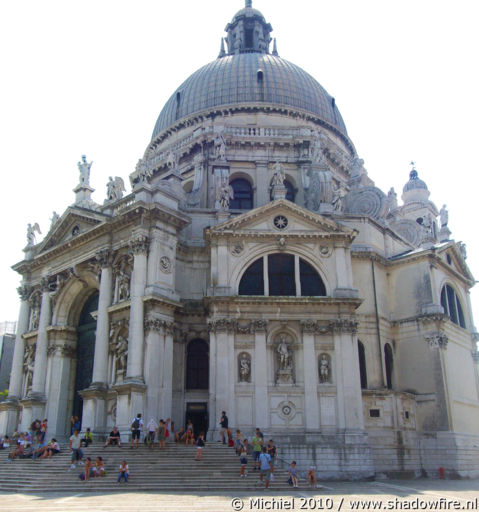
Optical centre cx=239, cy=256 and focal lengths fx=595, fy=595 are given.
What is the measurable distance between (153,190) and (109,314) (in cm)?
696


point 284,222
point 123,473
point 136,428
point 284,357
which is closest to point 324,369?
point 284,357

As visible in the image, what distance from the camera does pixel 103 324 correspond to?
31.1 m

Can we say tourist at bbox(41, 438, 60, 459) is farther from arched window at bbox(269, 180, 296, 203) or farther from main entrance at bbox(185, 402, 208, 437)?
arched window at bbox(269, 180, 296, 203)

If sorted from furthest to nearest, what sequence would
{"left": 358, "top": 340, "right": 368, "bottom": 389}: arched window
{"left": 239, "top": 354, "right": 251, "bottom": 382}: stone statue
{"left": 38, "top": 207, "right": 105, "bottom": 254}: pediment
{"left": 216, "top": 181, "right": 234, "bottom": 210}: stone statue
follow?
{"left": 38, "top": 207, "right": 105, "bottom": 254}: pediment, {"left": 216, "top": 181, "right": 234, "bottom": 210}: stone statue, {"left": 358, "top": 340, "right": 368, "bottom": 389}: arched window, {"left": 239, "top": 354, "right": 251, "bottom": 382}: stone statue

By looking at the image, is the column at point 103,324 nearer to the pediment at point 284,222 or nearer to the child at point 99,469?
the pediment at point 284,222

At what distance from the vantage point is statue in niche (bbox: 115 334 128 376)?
29594mm

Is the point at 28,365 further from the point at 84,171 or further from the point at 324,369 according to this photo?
the point at 324,369

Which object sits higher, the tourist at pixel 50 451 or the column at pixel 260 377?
the column at pixel 260 377

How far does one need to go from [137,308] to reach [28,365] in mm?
11632

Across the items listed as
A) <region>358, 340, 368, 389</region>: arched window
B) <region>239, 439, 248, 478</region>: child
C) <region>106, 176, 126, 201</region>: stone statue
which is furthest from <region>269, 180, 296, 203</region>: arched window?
<region>239, 439, 248, 478</region>: child

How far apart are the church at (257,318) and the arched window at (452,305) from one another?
15 cm

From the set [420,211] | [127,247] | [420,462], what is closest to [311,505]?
[420,462]

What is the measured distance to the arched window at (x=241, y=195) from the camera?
39.7 metres

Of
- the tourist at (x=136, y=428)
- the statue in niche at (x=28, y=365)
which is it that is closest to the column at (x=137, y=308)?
the tourist at (x=136, y=428)
